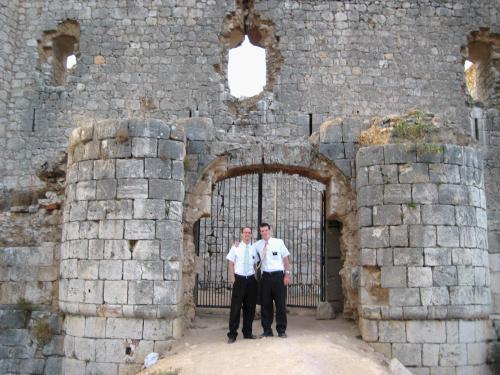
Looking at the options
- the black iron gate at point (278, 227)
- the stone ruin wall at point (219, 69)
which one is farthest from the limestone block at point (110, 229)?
the stone ruin wall at point (219, 69)

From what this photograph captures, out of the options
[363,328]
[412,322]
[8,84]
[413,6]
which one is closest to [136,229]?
[363,328]

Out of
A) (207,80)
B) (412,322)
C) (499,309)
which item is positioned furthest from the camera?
(207,80)

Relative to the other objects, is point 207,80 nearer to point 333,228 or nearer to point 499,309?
point 333,228

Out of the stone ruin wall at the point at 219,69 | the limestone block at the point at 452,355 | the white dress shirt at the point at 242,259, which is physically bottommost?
the limestone block at the point at 452,355

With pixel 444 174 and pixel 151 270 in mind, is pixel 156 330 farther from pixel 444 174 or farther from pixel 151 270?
pixel 444 174

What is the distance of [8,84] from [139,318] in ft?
31.4

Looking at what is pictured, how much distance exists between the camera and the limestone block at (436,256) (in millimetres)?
6789

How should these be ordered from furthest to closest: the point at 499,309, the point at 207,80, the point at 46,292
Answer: the point at 207,80 < the point at 499,309 < the point at 46,292

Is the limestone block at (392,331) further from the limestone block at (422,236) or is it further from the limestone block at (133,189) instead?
the limestone block at (133,189)

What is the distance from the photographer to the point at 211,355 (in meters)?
6.30

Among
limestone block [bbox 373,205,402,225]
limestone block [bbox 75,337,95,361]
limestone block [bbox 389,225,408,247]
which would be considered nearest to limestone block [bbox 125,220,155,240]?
limestone block [bbox 75,337,95,361]

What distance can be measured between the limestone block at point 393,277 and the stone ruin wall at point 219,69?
6.93 m

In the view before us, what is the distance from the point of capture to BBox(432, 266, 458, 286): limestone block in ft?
22.2

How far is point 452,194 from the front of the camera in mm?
6980
